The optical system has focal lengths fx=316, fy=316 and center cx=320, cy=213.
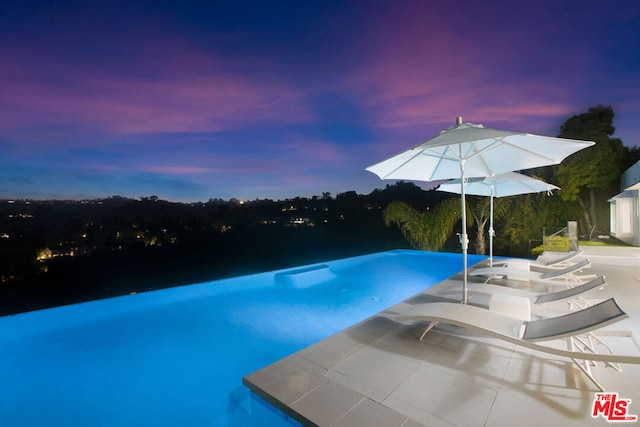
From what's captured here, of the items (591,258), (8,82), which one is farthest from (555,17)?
(8,82)

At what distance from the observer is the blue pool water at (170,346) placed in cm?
386

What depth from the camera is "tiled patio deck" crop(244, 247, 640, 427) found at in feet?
8.04

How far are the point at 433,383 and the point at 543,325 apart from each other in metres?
1.40

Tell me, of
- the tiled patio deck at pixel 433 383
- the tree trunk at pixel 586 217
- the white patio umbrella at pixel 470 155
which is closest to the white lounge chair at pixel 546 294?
the tiled patio deck at pixel 433 383

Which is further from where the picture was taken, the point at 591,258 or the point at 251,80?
the point at 251,80

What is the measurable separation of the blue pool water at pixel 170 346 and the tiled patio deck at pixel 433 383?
0.50m

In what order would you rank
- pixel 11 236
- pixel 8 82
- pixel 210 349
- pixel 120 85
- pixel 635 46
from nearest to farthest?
pixel 210 349 → pixel 8 82 → pixel 120 85 → pixel 635 46 → pixel 11 236

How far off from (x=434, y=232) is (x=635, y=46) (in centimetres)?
1192

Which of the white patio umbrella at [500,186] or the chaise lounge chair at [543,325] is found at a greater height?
the white patio umbrella at [500,186]

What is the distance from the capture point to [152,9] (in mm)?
9844

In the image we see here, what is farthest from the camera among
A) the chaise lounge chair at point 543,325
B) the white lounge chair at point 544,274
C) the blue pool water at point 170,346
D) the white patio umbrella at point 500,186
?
the white patio umbrella at point 500,186

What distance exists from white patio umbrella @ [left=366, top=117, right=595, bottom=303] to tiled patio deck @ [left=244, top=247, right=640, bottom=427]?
156 cm

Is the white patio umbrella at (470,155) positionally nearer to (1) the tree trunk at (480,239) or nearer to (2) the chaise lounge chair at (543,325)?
(2) the chaise lounge chair at (543,325)

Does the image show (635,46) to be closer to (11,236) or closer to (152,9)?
(152,9)
